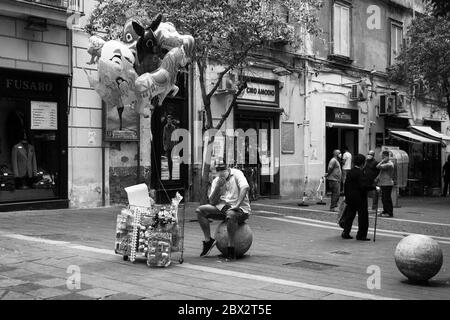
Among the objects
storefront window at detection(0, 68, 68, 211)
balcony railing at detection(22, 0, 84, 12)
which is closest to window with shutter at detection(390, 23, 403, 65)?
balcony railing at detection(22, 0, 84, 12)

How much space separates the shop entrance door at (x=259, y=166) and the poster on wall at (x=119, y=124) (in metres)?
4.77

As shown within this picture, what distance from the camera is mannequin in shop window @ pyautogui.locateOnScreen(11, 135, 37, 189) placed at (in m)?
14.7

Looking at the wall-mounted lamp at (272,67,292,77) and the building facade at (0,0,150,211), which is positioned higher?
the wall-mounted lamp at (272,67,292,77)

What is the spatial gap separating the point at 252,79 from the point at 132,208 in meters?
12.9

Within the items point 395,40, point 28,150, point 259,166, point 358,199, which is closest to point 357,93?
point 395,40

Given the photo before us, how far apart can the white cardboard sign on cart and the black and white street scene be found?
0.02 m

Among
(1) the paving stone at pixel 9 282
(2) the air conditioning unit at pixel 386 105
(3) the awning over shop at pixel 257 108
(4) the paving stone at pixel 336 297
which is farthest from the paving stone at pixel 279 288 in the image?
(2) the air conditioning unit at pixel 386 105

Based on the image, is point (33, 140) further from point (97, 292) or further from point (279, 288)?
point (279, 288)

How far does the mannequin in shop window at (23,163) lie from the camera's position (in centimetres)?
1470

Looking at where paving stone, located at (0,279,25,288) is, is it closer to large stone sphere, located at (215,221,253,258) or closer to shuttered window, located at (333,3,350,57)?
large stone sphere, located at (215,221,253,258)

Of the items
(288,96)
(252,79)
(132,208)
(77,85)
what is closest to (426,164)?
(288,96)
